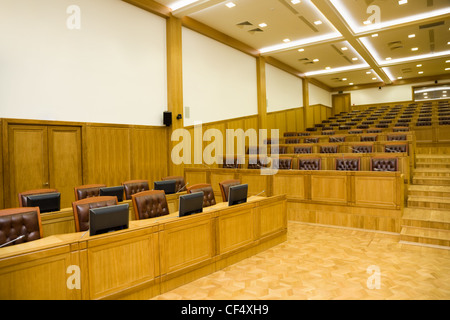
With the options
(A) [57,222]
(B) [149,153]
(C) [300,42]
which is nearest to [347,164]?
(B) [149,153]

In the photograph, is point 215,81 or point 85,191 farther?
point 215,81

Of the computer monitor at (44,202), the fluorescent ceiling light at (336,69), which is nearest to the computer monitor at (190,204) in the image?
the computer monitor at (44,202)

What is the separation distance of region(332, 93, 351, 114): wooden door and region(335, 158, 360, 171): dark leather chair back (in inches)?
382

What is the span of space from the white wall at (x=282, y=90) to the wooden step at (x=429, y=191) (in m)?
4.97

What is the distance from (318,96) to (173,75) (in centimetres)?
813

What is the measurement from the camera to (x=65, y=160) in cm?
442

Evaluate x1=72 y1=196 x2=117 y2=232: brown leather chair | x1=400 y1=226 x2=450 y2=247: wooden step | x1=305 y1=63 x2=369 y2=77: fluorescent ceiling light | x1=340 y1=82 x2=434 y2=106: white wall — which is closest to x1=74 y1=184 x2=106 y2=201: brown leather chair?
x1=72 y1=196 x2=117 y2=232: brown leather chair

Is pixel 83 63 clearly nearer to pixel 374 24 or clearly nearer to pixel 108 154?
pixel 108 154

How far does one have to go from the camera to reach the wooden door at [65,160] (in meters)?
4.27

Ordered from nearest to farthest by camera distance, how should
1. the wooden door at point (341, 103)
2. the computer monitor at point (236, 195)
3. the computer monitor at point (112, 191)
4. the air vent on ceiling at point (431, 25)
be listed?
the computer monitor at point (236, 195) < the computer monitor at point (112, 191) < the air vent on ceiling at point (431, 25) < the wooden door at point (341, 103)

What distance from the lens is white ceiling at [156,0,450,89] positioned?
5734 millimetres

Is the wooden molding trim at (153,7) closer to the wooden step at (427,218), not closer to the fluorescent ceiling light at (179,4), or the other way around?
the fluorescent ceiling light at (179,4)
